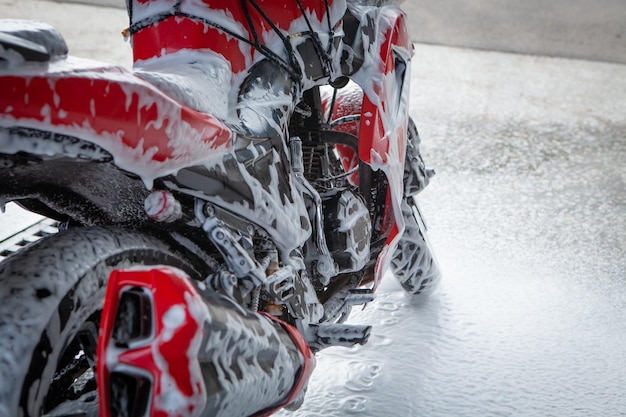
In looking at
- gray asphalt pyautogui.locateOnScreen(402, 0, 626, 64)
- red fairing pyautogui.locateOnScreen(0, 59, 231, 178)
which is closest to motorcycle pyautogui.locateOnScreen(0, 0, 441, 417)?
red fairing pyautogui.locateOnScreen(0, 59, 231, 178)

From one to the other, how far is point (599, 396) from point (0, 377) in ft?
4.08

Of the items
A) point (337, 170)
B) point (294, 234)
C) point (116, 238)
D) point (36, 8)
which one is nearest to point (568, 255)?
point (337, 170)

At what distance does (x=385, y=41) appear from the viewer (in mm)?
1345

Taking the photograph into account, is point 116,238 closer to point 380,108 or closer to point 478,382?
point 380,108

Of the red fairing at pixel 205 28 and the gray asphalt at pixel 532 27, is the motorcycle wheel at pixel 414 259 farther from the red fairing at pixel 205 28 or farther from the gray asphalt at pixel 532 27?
the gray asphalt at pixel 532 27

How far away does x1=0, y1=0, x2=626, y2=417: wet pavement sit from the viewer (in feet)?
5.08

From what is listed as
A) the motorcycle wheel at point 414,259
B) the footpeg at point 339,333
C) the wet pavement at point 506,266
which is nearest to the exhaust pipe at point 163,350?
the footpeg at point 339,333

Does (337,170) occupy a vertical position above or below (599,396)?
above

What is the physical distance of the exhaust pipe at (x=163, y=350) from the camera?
0.68 metres

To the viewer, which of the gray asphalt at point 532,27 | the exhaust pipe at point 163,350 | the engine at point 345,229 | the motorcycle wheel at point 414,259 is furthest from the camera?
the gray asphalt at point 532,27

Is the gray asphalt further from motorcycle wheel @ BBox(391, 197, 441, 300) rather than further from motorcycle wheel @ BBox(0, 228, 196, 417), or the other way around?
motorcycle wheel @ BBox(0, 228, 196, 417)

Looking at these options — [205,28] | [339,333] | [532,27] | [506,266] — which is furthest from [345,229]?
[532,27]

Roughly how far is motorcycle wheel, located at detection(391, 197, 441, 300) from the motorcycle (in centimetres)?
27

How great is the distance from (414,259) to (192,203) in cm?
97
